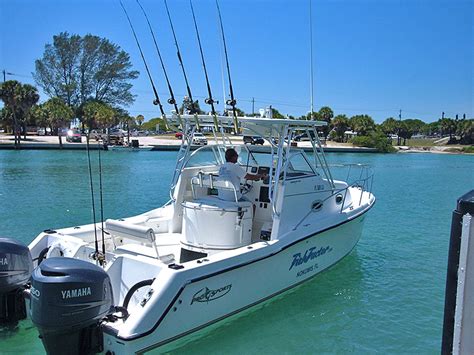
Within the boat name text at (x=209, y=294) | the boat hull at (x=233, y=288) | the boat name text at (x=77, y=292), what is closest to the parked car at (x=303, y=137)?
the boat hull at (x=233, y=288)

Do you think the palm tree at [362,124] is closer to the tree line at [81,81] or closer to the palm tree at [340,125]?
the palm tree at [340,125]

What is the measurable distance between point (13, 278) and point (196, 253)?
2.37 metres

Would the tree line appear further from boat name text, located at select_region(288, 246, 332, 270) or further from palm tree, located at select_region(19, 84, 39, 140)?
boat name text, located at select_region(288, 246, 332, 270)

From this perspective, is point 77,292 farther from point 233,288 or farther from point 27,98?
point 27,98

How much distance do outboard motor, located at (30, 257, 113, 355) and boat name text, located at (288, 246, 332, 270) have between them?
10.6 feet

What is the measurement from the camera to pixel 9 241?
5.12 metres

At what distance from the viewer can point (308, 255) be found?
7094 millimetres

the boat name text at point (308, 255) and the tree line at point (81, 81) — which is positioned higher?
the tree line at point (81, 81)

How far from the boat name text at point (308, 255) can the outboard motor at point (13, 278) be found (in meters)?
3.65

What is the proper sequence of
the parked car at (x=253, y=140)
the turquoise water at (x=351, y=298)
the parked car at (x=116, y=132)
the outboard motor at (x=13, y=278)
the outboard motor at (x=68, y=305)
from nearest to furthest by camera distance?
the outboard motor at (x=68, y=305) → the outboard motor at (x=13, y=278) → the turquoise water at (x=351, y=298) → the parked car at (x=253, y=140) → the parked car at (x=116, y=132)

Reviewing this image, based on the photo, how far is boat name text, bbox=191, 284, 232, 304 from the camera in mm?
5164

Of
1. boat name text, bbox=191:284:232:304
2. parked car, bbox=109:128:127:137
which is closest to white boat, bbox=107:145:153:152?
parked car, bbox=109:128:127:137

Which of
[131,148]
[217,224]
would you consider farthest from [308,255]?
[131,148]

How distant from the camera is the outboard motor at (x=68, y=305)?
4062 mm
